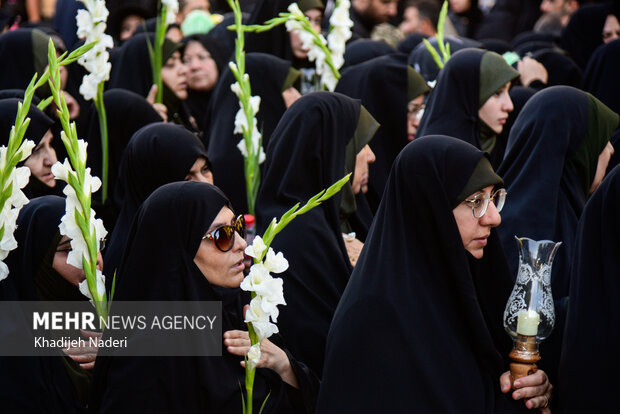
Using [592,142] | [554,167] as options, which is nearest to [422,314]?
[554,167]

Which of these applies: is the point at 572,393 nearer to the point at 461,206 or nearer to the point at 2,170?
the point at 461,206

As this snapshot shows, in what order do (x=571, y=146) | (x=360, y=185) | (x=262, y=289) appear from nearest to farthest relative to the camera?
(x=262, y=289), (x=571, y=146), (x=360, y=185)

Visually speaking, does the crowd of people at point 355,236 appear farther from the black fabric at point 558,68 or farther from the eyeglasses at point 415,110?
the black fabric at point 558,68

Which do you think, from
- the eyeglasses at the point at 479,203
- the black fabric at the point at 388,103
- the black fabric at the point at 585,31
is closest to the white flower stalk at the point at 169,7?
the black fabric at the point at 388,103

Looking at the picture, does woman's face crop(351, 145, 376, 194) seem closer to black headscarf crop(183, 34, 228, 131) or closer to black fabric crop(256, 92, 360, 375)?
black fabric crop(256, 92, 360, 375)

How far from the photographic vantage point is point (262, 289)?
295cm

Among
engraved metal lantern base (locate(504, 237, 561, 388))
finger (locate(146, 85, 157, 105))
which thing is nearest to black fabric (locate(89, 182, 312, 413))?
engraved metal lantern base (locate(504, 237, 561, 388))

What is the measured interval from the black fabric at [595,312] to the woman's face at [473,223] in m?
0.32

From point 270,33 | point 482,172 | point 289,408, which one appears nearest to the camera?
point 482,172

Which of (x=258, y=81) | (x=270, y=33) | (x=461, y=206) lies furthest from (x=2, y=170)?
(x=270, y=33)

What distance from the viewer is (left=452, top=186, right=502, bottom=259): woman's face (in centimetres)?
314

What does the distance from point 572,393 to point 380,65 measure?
3318 mm

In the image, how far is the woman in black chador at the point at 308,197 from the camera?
3949 mm

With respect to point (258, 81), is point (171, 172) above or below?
below
